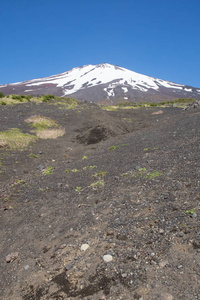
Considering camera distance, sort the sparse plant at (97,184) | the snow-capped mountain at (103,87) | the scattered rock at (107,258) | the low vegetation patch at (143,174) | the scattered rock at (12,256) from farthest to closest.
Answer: the snow-capped mountain at (103,87), the sparse plant at (97,184), the low vegetation patch at (143,174), the scattered rock at (12,256), the scattered rock at (107,258)

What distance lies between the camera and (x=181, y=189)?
664 centimetres

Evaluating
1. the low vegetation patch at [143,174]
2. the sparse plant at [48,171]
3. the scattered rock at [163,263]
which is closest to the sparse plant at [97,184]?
the low vegetation patch at [143,174]

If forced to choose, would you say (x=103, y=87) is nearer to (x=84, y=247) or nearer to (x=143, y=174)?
(x=143, y=174)

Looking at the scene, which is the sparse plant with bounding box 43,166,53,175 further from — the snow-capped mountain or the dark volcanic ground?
the snow-capped mountain

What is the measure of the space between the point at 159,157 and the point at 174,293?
6903 mm

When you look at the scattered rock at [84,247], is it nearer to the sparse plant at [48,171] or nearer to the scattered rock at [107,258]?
the scattered rock at [107,258]

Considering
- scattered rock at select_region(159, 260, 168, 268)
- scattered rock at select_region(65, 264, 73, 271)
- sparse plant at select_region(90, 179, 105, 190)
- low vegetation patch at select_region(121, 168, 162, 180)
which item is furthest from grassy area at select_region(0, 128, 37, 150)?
scattered rock at select_region(159, 260, 168, 268)

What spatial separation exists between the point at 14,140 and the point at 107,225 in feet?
39.7

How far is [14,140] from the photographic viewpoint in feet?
51.8

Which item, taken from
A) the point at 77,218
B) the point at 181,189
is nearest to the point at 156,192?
the point at 181,189

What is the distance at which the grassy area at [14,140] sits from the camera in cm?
1498

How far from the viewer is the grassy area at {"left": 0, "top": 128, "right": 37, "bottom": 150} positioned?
1498cm

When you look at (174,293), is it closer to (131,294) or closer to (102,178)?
(131,294)

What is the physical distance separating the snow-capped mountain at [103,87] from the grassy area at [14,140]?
241 ft
